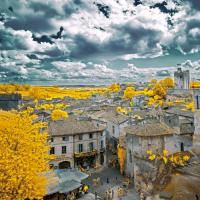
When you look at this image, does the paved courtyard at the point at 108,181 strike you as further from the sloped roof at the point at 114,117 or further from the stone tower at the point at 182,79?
the stone tower at the point at 182,79

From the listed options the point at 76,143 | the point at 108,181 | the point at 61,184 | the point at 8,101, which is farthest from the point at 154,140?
the point at 8,101

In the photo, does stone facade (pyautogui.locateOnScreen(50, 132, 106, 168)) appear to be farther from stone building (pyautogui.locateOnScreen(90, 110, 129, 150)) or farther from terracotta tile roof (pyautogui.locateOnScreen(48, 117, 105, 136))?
stone building (pyautogui.locateOnScreen(90, 110, 129, 150))

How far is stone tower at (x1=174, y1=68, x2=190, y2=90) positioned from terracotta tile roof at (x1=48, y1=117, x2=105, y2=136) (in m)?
98.4

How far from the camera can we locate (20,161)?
1939cm

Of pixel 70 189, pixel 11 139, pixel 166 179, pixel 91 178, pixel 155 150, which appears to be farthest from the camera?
pixel 91 178

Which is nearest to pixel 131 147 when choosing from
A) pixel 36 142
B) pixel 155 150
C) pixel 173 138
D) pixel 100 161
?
pixel 155 150

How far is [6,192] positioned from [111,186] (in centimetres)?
2504

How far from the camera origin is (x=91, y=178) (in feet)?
148

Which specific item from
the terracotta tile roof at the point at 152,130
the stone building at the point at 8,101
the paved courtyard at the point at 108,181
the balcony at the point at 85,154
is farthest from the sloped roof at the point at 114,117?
the stone building at the point at 8,101

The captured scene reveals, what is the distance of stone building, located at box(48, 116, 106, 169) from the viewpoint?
48.2m

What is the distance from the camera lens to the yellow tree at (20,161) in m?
18.9

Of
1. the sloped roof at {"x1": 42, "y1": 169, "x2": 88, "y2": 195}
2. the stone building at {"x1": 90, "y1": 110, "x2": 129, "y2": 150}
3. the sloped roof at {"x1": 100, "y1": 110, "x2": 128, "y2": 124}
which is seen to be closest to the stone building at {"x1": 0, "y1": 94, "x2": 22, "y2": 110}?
the stone building at {"x1": 90, "y1": 110, "x2": 129, "y2": 150}

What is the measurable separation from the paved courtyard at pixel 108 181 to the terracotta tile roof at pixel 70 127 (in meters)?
8.43

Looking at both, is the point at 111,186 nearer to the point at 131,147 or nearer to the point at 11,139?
the point at 131,147
